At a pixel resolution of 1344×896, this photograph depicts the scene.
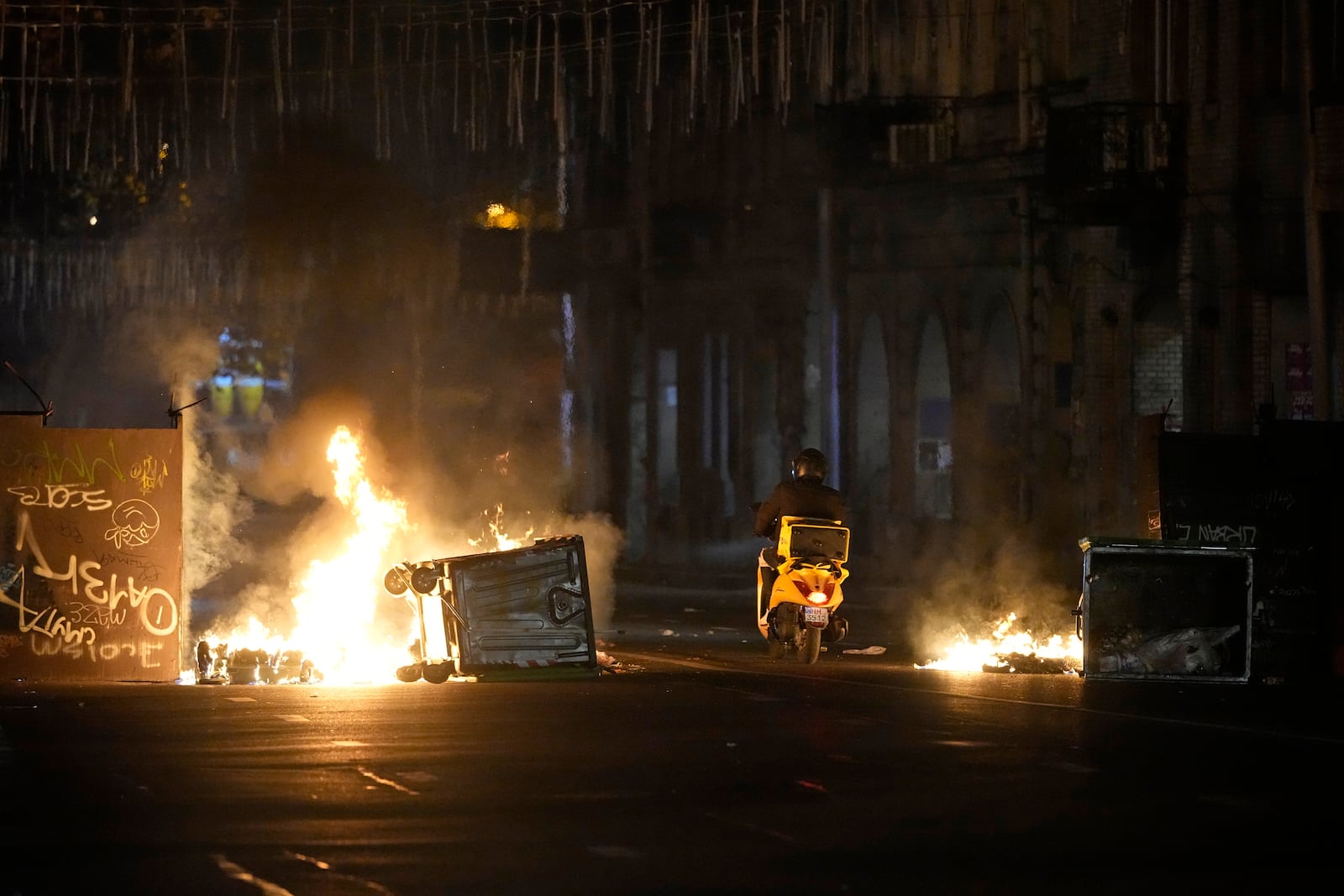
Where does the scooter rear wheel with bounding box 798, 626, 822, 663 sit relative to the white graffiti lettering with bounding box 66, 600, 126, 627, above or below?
below

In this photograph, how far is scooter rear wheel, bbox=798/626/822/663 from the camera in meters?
16.6

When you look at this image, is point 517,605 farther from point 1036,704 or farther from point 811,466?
point 1036,704

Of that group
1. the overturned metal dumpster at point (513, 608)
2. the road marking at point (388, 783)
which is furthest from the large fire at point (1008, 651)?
the road marking at point (388, 783)

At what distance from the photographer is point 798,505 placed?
55.0ft

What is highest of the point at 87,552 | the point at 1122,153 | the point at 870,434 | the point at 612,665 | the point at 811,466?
the point at 1122,153

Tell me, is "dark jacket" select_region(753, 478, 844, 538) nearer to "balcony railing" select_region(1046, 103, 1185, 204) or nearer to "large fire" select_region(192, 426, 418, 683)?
"large fire" select_region(192, 426, 418, 683)

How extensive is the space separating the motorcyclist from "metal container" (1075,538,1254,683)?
2.21 meters

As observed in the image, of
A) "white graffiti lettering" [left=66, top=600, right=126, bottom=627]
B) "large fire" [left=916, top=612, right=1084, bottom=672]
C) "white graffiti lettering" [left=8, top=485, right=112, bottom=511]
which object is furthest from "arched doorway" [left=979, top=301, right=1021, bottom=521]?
"white graffiti lettering" [left=8, top=485, right=112, bottom=511]

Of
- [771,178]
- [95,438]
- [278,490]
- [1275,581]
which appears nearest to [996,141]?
[771,178]

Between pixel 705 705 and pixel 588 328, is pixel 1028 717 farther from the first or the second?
pixel 588 328

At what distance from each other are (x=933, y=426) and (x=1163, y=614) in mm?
18783

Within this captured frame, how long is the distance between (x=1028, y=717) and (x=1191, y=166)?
16.4 metres

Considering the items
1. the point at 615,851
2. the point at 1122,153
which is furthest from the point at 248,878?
the point at 1122,153

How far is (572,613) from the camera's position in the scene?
15.3 m
